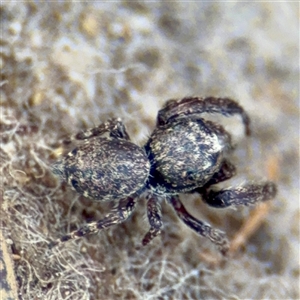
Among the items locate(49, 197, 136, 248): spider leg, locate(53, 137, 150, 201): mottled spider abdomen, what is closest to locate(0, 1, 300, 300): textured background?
locate(49, 197, 136, 248): spider leg

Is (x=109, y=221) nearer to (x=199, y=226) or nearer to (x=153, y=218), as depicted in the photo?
(x=153, y=218)

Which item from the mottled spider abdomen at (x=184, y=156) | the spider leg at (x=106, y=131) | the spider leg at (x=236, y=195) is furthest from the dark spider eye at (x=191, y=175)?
the spider leg at (x=106, y=131)

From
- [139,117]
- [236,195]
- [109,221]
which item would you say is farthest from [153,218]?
[139,117]

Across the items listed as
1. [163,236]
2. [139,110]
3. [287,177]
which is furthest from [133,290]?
[287,177]

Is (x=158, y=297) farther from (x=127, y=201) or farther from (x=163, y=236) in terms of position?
(x=127, y=201)

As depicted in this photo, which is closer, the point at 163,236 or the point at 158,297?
the point at 158,297

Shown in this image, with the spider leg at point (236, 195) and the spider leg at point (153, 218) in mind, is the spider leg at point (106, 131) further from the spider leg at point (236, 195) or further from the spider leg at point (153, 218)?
the spider leg at point (236, 195)

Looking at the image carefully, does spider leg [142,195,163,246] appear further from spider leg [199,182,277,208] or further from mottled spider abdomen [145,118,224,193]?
spider leg [199,182,277,208]
